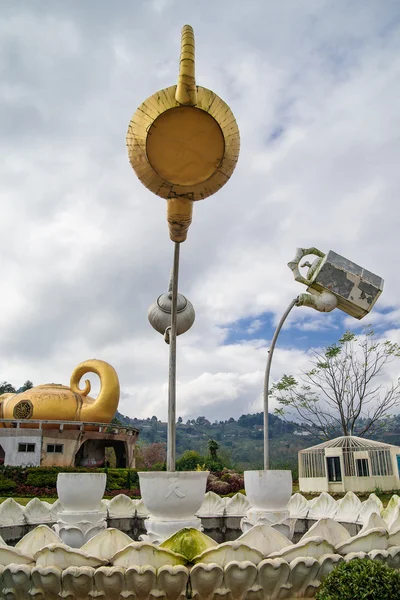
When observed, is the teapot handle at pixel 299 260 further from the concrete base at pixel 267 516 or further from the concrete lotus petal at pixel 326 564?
the concrete lotus petal at pixel 326 564

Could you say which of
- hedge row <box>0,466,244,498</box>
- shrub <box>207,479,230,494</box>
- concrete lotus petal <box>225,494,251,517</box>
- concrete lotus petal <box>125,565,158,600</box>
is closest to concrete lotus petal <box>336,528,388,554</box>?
concrete lotus petal <box>125,565,158,600</box>

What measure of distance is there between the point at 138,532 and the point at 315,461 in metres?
15.9

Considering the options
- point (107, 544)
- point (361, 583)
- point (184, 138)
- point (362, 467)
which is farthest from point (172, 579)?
point (362, 467)

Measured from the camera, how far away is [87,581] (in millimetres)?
3182

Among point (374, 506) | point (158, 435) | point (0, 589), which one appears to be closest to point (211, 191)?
point (0, 589)

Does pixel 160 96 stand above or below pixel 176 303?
above

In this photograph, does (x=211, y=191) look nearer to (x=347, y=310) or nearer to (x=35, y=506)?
(x=347, y=310)

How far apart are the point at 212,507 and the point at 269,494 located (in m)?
1.74

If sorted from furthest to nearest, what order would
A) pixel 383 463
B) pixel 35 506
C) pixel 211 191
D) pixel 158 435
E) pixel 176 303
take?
pixel 158 435, pixel 383 463, pixel 35 506, pixel 176 303, pixel 211 191

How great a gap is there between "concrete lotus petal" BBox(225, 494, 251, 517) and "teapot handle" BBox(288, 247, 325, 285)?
325 cm

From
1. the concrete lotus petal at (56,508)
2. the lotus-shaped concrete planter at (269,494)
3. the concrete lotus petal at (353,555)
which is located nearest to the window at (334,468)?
the lotus-shaped concrete planter at (269,494)

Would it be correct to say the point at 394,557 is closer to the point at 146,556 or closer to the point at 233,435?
the point at 146,556

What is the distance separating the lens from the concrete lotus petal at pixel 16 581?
3.22 metres

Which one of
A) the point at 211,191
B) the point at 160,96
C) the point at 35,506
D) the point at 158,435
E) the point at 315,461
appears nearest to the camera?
the point at 160,96
